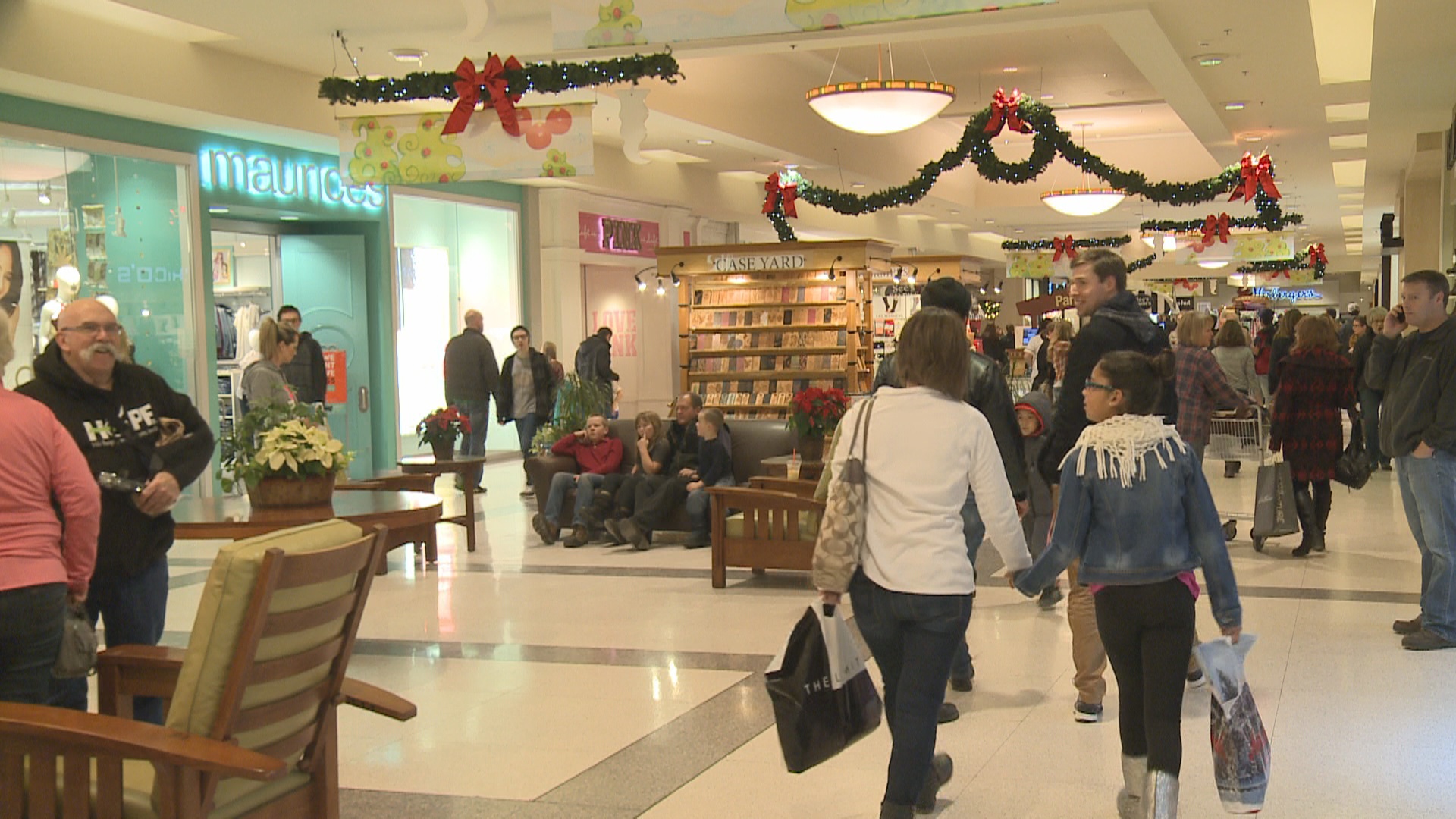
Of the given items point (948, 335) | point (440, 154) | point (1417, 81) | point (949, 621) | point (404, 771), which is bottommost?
point (404, 771)

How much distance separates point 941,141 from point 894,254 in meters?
7.84

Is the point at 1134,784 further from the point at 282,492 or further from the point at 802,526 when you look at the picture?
the point at 802,526

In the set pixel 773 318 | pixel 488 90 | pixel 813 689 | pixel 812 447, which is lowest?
pixel 813 689

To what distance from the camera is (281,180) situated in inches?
506

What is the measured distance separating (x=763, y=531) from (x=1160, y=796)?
436cm

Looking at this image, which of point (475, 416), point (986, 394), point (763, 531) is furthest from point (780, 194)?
point (986, 394)

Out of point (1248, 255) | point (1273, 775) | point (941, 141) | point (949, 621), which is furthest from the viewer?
point (1248, 255)

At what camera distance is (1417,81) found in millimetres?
12281

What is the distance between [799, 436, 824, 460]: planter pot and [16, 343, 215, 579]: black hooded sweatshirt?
4736 mm

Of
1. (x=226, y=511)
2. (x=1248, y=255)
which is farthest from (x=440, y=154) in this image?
(x=1248, y=255)

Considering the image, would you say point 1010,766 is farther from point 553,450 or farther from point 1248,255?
point 1248,255

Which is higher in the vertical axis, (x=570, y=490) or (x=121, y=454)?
(x=121, y=454)

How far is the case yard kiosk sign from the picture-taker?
1562 cm

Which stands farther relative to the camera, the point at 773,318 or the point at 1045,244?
the point at 1045,244
